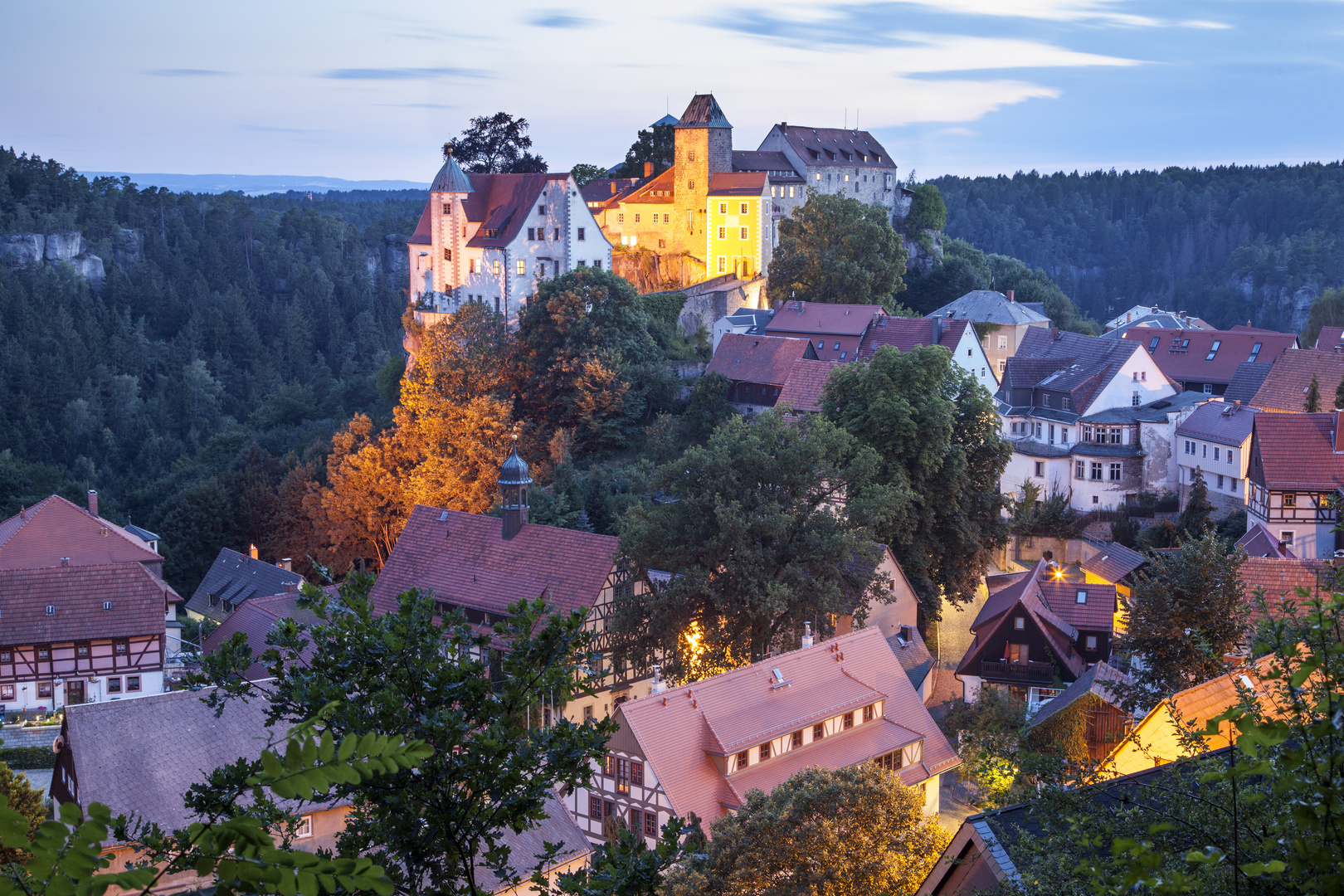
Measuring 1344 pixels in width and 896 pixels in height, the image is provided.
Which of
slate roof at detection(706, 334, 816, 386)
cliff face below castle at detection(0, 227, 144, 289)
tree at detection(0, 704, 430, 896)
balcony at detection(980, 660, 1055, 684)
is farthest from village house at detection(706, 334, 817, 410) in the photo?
cliff face below castle at detection(0, 227, 144, 289)

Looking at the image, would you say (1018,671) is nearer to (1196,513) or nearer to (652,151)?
(1196,513)

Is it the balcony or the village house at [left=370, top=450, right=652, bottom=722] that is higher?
the village house at [left=370, top=450, right=652, bottom=722]

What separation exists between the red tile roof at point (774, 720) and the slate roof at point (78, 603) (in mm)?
16213

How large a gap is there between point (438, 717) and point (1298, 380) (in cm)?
4719

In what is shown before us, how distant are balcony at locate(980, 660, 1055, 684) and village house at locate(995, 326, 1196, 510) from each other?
17570 mm

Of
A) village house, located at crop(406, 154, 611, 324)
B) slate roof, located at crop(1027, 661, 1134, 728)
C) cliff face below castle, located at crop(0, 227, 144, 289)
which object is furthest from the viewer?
cliff face below castle, located at crop(0, 227, 144, 289)

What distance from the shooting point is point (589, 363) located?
51.7 m

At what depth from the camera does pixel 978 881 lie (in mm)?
13133

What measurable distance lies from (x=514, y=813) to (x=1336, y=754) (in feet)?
16.3

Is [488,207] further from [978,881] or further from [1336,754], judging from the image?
[1336,754]

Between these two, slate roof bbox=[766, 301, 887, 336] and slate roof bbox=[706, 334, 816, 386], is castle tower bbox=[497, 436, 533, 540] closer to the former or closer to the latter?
slate roof bbox=[706, 334, 816, 386]

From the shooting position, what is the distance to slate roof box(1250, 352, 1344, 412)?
154ft

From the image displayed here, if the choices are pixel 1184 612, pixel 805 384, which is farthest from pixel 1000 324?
pixel 1184 612

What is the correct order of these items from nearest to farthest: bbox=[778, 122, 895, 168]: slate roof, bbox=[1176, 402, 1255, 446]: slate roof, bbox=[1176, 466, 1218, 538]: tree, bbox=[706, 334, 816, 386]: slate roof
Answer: bbox=[1176, 466, 1218, 538]: tree, bbox=[1176, 402, 1255, 446]: slate roof, bbox=[706, 334, 816, 386]: slate roof, bbox=[778, 122, 895, 168]: slate roof
